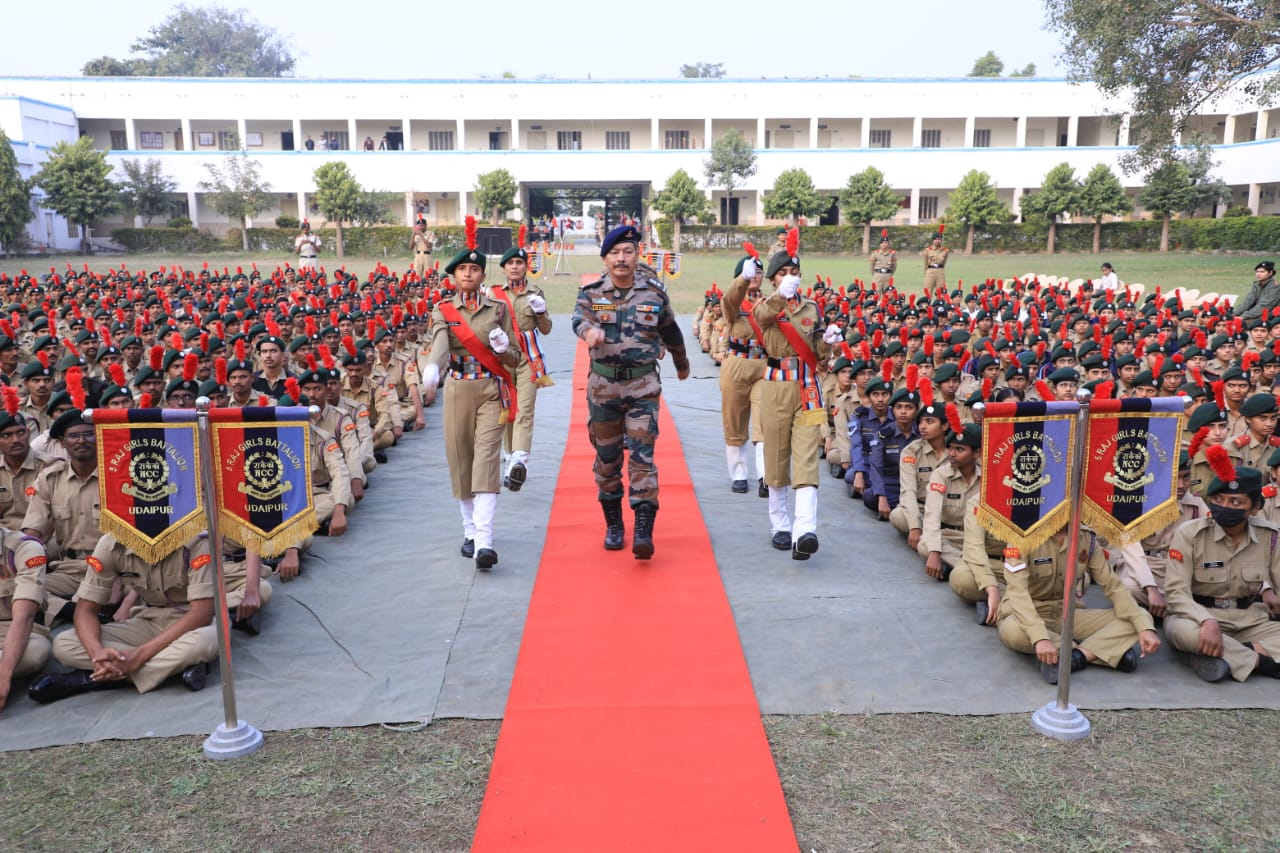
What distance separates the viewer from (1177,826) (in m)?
3.28

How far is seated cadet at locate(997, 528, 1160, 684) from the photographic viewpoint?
4.31 m

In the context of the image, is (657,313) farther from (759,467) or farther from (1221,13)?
(1221,13)

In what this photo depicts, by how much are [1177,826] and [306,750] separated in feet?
10.4

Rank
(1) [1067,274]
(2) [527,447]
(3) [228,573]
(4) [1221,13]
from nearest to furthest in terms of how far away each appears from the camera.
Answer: (3) [228,573]
(2) [527,447]
(4) [1221,13]
(1) [1067,274]

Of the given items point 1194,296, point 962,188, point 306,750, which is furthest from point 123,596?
point 962,188

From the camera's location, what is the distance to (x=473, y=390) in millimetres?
5918

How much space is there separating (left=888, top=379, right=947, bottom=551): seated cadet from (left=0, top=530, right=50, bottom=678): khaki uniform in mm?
4691

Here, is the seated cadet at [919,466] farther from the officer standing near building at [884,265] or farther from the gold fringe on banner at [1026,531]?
the officer standing near building at [884,265]

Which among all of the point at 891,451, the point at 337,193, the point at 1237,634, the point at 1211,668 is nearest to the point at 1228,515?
the point at 1237,634

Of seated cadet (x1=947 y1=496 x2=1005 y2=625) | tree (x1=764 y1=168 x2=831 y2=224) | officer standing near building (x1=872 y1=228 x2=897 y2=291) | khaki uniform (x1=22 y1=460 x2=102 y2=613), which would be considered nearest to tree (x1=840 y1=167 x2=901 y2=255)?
tree (x1=764 y1=168 x2=831 y2=224)

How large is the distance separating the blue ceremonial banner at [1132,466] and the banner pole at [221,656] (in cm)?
340

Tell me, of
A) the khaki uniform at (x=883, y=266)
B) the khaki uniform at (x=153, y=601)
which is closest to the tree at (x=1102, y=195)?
the khaki uniform at (x=883, y=266)

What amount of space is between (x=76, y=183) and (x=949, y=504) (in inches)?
1632

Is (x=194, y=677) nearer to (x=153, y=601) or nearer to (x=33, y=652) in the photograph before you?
(x=153, y=601)
